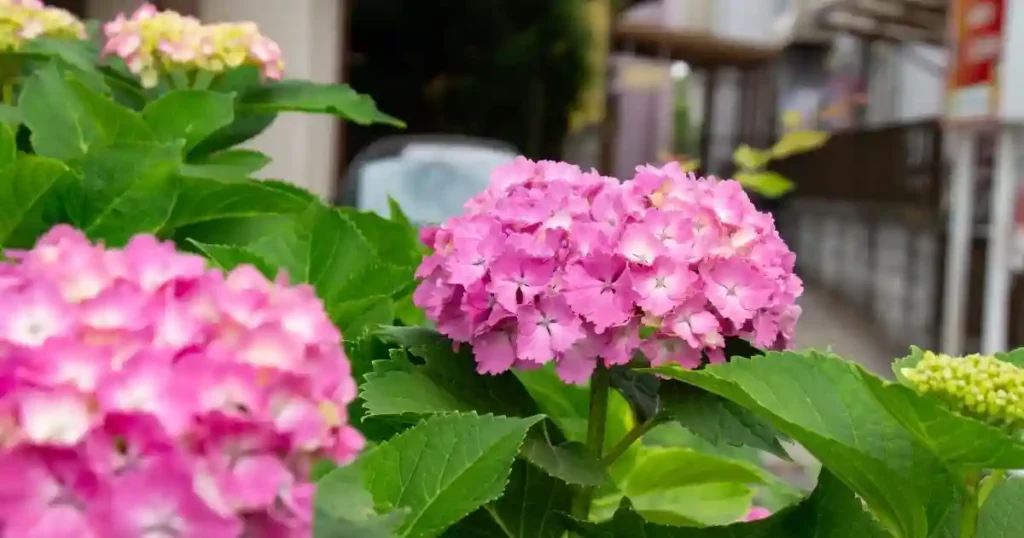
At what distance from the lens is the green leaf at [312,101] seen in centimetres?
57

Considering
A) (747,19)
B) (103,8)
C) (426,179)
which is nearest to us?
(103,8)

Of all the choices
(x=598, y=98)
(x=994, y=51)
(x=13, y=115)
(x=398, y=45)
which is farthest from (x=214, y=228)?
(x=598, y=98)

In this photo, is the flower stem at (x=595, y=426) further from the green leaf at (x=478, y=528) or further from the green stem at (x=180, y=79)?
the green stem at (x=180, y=79)

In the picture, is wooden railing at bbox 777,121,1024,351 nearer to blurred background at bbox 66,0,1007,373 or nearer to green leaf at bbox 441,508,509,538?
blurred background at bbox 66,0,1007,373

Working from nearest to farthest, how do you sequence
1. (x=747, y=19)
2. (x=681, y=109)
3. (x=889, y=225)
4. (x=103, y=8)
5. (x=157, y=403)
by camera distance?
1. (x=157, y=403)
2. (x=103, y=8)
3. (x=889, y=225)
4. (x=747, y=19)
5. (x=681, y=109)

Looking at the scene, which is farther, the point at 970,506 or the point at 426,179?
the point at 426,179

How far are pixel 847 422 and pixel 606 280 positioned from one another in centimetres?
10

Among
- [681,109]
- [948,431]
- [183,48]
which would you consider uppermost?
[183,48]

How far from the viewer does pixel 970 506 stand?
332 mm

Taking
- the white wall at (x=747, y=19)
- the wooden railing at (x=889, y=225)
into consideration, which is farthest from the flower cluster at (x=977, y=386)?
the white wall at (x=747, y=19)

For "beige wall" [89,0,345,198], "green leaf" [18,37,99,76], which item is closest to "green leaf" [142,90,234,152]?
"green leaf" [18,37,99,76]

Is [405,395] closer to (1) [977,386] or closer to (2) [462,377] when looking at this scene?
(2) [462,377]

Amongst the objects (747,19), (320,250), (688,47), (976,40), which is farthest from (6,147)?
(747,19)

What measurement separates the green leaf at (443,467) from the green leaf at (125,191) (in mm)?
188
